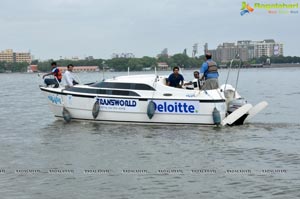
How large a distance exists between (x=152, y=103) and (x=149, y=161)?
19.6 ft

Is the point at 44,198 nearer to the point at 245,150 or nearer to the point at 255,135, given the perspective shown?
the point at 245,150

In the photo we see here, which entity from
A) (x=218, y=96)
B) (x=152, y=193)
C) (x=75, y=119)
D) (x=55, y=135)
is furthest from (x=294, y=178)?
(x=75, y=119)

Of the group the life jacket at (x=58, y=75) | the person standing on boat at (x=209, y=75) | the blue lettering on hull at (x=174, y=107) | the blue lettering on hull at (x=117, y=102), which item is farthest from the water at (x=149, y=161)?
the life jacket at (x=58, y=75)

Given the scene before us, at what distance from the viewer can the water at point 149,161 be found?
1152cm

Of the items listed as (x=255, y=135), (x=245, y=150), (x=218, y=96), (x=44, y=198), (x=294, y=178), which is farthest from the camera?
(x=218, y=96)

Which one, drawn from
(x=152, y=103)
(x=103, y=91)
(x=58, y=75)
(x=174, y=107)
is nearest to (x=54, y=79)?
(x=58, y=75)

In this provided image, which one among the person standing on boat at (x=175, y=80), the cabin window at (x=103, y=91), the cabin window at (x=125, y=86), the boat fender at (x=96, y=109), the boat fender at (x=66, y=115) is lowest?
the boat fender at (x=66, y=115)

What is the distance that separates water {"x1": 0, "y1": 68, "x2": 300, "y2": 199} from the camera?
11.5 m

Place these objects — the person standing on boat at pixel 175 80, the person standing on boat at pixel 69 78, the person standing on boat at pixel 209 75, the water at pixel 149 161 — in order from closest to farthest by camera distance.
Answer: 1. the water at pixel 149 161
2. the person standing on boat at pixel 209 75
3. the person standing on boat at pixel 175 80
4. the person standing on boat at pixel 69 78

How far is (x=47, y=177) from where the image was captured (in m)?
12.6

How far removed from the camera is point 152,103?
2005 centimetres

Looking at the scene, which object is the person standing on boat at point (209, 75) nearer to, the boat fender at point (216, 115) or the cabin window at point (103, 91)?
the boat fender at point (216, 115)

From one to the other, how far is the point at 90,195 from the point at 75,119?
35.9 feet

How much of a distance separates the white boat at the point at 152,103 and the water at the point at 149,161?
16.2 inches
